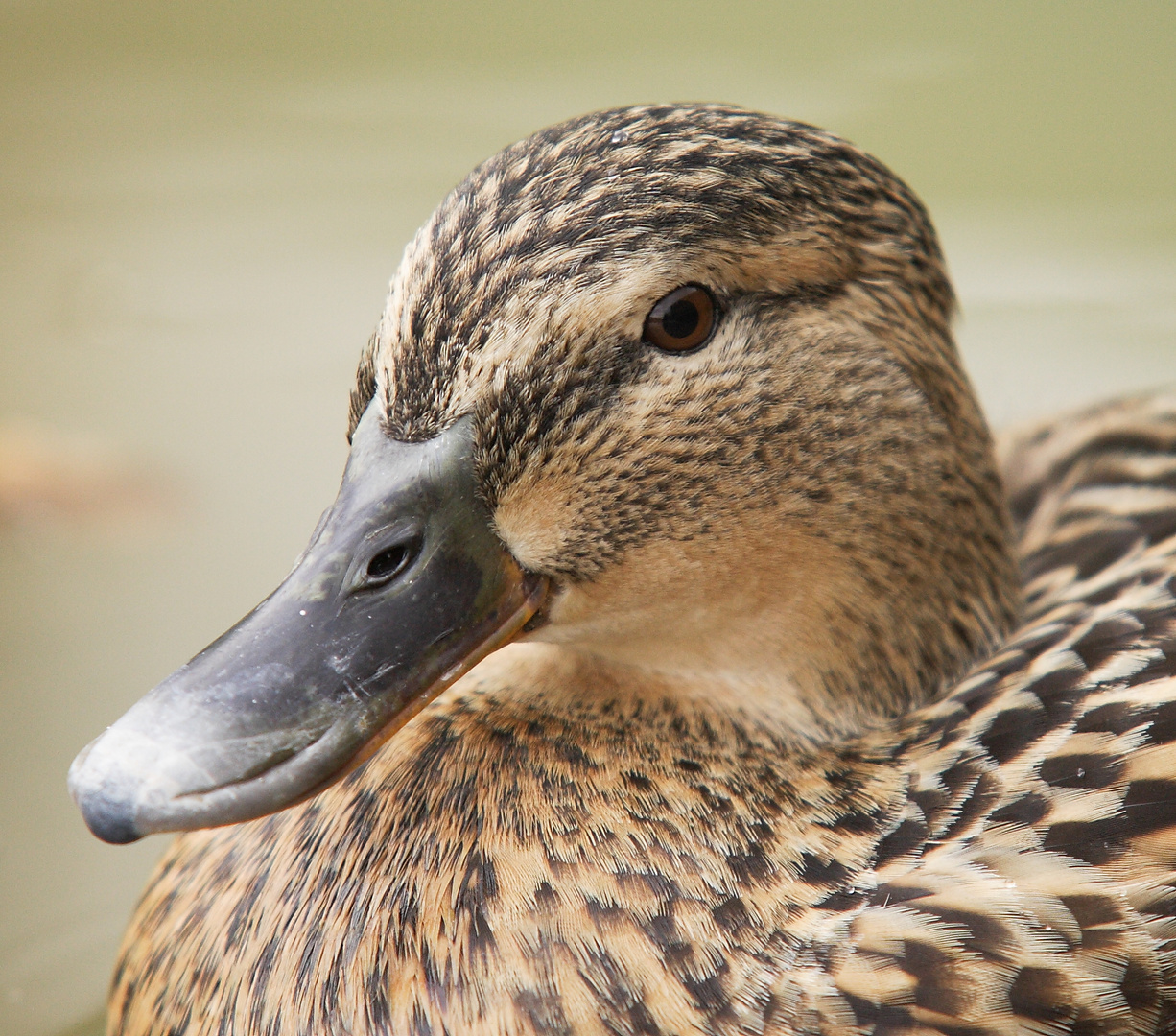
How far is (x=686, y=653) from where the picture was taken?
1.68 meters

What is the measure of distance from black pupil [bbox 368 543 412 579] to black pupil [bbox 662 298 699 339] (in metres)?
0.37

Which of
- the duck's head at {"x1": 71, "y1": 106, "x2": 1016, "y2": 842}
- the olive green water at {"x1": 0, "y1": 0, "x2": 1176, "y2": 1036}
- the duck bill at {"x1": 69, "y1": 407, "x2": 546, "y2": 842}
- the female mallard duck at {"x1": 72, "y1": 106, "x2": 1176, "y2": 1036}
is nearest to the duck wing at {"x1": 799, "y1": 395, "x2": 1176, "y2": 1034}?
the female mallard duck at {"x1": 72, "y1": 106, "x2": 1176, "y2": 1036}

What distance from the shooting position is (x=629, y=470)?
5.02ft

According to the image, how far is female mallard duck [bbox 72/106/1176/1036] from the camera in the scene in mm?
1395

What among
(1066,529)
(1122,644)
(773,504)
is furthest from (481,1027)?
(1066,529)

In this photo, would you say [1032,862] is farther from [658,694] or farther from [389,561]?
[389,561]

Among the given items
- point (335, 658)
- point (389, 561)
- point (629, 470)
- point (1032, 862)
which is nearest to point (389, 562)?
point (389, 561)

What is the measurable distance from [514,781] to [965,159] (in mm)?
3298

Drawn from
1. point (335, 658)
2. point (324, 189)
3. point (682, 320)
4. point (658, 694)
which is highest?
point (324, 189)

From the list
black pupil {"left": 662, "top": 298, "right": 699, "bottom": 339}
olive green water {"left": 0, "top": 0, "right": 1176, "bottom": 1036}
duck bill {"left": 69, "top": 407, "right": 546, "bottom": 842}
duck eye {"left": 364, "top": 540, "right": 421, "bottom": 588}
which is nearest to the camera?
duck bill {"left": 69, "top": 407, "right": 546, "bottom": 842}

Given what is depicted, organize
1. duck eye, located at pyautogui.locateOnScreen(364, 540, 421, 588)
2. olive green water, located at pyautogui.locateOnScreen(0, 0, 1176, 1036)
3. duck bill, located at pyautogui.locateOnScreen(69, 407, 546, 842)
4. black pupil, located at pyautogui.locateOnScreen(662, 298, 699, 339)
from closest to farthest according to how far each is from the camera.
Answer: duck bill, located at pyautogui.locateOnScreen(69, 407, 546, 842) → duck eye, located at pyautogui.locateOnScreen(364, 540, 421, 588) → black pupil, located at pyautogui.locateOnScreen(662, 298, 699, 339) → olive green water, located at pyautogui.locateOnScreen(0, 0, 1176, 1036)

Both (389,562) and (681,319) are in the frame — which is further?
(681,319)

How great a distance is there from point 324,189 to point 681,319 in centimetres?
302

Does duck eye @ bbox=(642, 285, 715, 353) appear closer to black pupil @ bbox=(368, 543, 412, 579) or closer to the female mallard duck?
the female mallard duck
